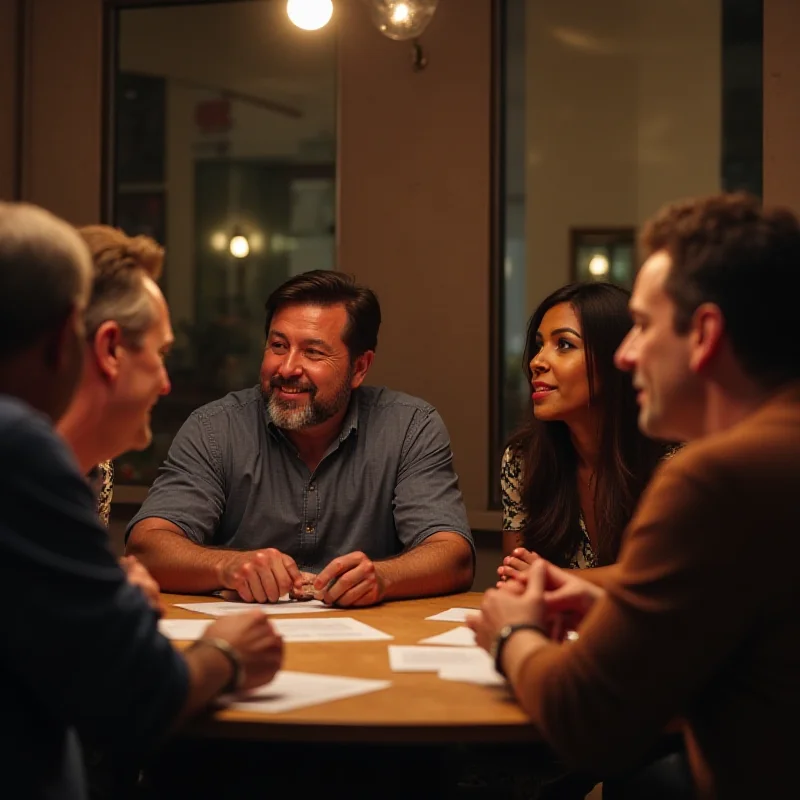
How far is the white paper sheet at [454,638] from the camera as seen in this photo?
201cm

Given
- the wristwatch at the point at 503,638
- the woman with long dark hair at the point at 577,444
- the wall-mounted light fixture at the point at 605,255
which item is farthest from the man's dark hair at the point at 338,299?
the wristwatch at the point at 503,638

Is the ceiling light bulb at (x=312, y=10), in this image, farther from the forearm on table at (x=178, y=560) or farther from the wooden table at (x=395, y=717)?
the wooden table at (x=395, y=717)

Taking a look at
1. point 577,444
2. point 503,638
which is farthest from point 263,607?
point 577,444

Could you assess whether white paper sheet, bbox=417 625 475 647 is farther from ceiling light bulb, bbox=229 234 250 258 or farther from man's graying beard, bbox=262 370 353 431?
ceiling light bulb, bbox=229 234 250 258

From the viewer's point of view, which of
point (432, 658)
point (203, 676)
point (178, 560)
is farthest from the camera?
point (178, 560)

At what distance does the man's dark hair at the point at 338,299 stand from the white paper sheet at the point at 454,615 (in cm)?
103

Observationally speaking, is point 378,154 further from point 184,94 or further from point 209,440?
point 209,440

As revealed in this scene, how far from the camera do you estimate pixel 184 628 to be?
2.10 metres

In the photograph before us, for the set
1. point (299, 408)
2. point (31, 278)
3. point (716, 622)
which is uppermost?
point (31, 278)

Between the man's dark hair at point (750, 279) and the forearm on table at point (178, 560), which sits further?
the forearm on table at point (178, 560)

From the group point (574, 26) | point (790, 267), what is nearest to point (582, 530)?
point (790, 267)

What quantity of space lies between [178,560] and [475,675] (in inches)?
40.7

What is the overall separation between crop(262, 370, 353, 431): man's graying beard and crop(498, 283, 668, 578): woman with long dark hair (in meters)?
0.54

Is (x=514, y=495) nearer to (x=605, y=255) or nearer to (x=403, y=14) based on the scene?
(x=403, y=14)
